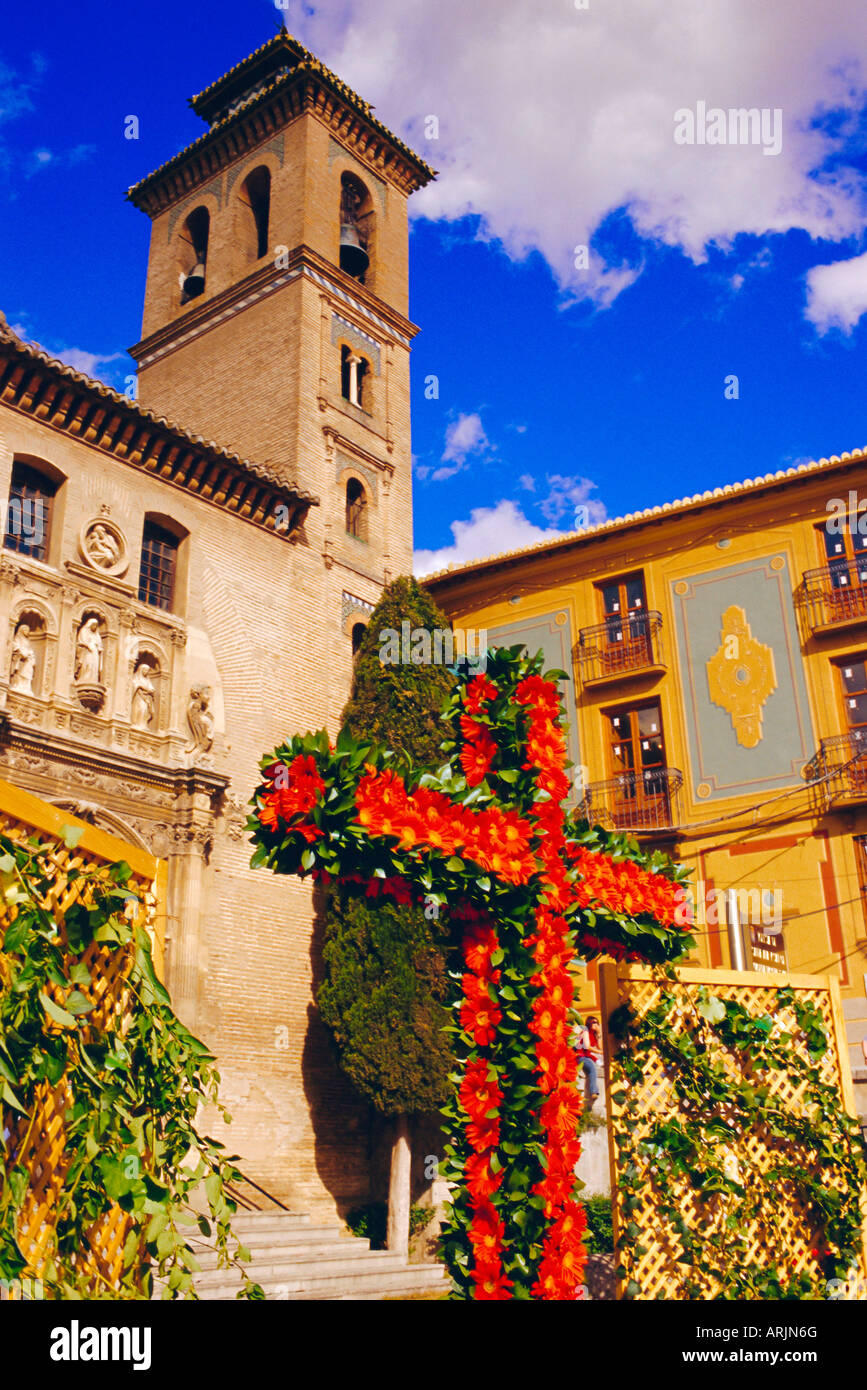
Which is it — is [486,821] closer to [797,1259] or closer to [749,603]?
[797,1259]

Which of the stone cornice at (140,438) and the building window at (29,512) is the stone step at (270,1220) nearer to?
the building window at (29,512)

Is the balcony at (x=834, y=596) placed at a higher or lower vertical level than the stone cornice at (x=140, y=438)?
lower

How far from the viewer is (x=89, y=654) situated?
14.8 meters

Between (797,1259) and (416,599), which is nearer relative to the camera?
(797,1259)

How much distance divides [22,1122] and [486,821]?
3326 millimetres

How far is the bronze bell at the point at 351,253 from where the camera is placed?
2255 cm

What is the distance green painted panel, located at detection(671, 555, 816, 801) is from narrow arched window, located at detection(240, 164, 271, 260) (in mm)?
10668

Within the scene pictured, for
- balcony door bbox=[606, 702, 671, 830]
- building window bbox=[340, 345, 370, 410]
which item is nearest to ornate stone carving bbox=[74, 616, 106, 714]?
building window bbox=[340, 345, 370, 410]

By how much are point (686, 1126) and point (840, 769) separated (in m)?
13.2

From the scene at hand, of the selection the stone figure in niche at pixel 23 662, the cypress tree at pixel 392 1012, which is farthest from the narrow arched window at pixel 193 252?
the cypress tree at pixel 392 1012

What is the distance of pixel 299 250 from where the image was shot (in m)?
20.8

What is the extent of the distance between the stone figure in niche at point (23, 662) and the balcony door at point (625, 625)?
11526mm
